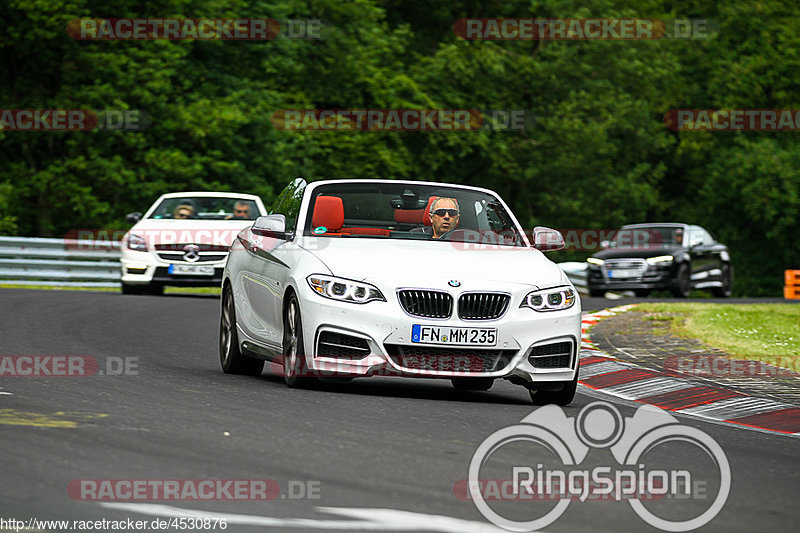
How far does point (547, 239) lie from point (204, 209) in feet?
45.2

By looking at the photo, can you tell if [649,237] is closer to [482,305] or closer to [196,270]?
[196,270]

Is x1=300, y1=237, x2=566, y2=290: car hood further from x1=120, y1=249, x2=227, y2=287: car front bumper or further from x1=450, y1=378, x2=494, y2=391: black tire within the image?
x1=120, y1=249, x2=227, y2=287: car front bumper

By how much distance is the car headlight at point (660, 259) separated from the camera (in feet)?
97.4

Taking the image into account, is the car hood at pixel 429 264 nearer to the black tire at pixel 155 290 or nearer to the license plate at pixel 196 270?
the license plate at pixel 196 270

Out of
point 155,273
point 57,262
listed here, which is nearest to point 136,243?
point 155,273

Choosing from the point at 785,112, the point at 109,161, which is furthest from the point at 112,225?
the point at 785,112

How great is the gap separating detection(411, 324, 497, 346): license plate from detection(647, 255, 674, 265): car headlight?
20.4 metres

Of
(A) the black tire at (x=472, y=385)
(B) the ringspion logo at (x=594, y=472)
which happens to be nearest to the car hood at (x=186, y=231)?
(A) the black tire at (x=472, y=385)

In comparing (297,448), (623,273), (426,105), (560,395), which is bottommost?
(623,273)

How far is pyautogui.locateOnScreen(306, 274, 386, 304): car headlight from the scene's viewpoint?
9711mm

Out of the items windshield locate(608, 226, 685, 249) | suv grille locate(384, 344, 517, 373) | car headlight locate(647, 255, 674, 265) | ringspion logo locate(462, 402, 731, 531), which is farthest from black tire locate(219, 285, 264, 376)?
windshield locate(608, 226, 685, 249)

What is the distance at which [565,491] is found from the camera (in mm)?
6617

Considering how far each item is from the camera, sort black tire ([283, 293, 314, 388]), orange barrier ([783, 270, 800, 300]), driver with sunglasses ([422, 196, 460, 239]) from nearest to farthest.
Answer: black tire ([283, 293, 314, 388]), driver with sunglasses ([422, 196, 460, 239]), orange barrier ([783, 270, 800, 300])

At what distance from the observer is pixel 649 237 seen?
Answer: 30969 millimetres
